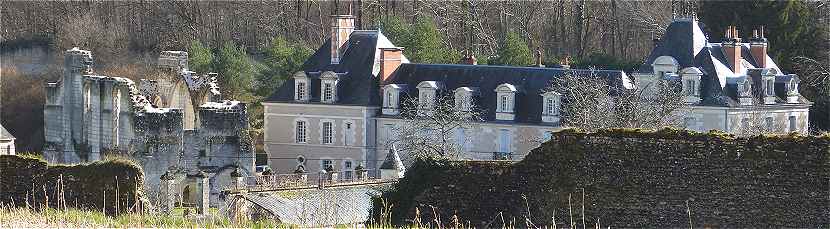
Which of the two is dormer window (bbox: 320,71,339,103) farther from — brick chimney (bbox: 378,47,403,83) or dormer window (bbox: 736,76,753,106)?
dormer window (bbox: 736,76,753,106)

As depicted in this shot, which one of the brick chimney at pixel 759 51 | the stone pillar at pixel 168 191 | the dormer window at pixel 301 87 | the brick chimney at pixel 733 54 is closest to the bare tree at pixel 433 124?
the dormer window at pixel 301 87

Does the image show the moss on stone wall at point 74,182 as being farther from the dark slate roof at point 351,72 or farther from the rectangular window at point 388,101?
the dark slate roof at point 351,72

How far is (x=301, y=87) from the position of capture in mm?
41688

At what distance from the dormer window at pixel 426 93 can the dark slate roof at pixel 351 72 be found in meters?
1.33

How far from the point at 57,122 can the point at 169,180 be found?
30.5 feet

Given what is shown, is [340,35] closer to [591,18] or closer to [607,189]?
[591,18]

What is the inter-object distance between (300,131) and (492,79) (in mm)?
4614

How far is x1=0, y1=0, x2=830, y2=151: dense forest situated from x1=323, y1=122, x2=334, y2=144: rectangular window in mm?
4612

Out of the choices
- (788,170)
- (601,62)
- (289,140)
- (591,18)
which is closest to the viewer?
(788,170)

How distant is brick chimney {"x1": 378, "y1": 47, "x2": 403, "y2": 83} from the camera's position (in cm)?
4094

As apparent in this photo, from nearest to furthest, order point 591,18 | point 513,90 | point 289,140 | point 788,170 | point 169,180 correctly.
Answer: point 788,170 → point 169,180 → point 513,90 → point 289,140 → point 591,18

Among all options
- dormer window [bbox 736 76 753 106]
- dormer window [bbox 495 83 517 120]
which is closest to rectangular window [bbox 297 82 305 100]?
dormer window [bbox 495 83 517 120]

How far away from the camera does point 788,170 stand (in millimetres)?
19125

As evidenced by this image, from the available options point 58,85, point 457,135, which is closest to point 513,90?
point 457,135
